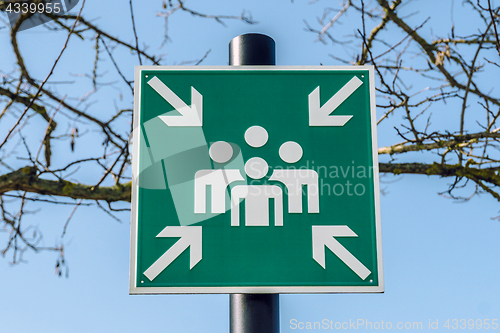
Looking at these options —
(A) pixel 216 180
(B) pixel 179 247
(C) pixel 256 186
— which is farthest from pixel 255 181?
(B) pixel 179 247

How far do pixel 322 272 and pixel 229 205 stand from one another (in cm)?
35

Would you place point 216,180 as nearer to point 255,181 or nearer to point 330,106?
point 255,181

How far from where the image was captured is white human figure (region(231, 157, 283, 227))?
146cm

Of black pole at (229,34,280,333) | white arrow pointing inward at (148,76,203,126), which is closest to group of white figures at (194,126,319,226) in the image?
white arrow pointing inward at (148,76,203,126)

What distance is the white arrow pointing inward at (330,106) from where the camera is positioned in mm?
1542

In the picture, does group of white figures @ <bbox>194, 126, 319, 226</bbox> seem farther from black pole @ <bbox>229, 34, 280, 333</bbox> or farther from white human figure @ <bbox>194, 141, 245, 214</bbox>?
black pole @ <bbox>229, 34, 280, 333</bbox>

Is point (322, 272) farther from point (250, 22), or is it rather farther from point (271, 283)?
point (250, 22)

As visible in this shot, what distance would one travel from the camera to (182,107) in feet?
5.10

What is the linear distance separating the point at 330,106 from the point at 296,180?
0.28 meters

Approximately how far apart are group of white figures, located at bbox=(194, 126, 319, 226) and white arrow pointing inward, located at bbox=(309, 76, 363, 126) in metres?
0.12

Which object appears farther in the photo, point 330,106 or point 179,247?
point 330,106

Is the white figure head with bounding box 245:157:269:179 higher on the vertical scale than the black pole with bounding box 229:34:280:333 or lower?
higher

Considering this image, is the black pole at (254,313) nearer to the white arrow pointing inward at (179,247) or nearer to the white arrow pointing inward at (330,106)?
the white arrow pointing inward at (179,247)

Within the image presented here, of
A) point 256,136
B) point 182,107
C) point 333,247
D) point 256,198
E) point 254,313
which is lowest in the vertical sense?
point 254,313
